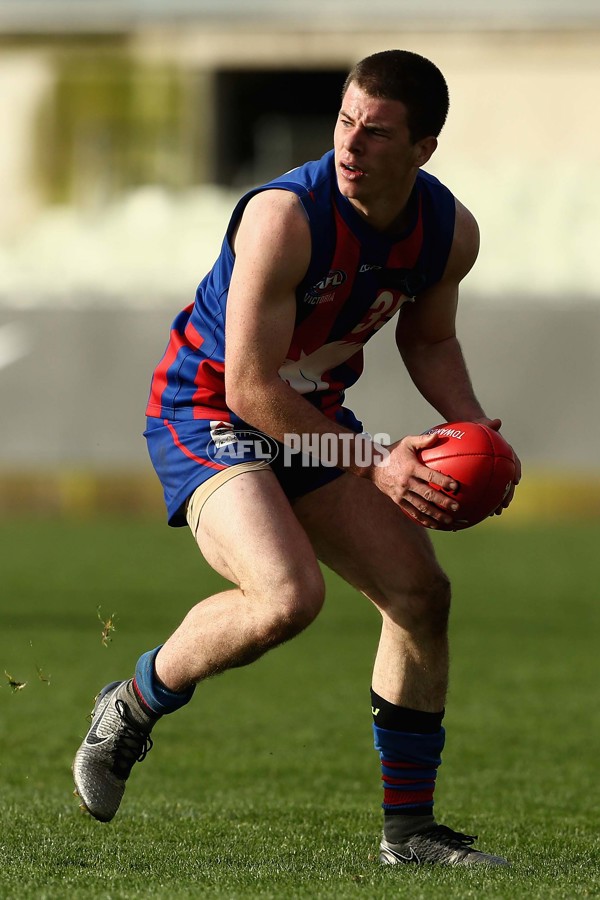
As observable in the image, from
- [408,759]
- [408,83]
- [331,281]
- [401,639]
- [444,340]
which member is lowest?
[408,759]

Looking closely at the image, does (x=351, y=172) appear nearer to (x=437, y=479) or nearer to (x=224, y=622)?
(x=437, y=479)

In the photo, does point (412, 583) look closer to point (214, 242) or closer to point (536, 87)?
point (214, 242)

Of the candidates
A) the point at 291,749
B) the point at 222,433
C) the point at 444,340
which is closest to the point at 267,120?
the point at 291,749

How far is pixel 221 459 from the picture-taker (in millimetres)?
3953

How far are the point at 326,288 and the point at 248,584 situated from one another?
0.76 metres

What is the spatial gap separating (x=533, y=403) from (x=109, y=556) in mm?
4617

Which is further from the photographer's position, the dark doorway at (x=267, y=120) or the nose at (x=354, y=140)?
the dark doorway at (x=267, y=120)

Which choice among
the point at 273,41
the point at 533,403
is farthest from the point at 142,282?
the point at 533,403

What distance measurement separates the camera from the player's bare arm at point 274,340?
A: 3656 millimetres

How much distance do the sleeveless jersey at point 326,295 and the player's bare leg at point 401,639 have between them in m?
0.30

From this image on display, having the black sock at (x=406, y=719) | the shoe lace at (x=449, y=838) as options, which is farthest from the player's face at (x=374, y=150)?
the shoe lace at (x=449, y=838)

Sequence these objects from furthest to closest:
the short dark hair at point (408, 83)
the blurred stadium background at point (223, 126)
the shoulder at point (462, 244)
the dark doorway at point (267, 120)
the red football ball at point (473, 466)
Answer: the dark doorway at point (267, 120) → the blurred stadium background at point (223, 126) → the shoulder at point (462, 244) → the red football ball at point (473, 466) → the short dark hair at point (408, 83)

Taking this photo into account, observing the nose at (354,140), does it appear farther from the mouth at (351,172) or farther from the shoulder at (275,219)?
the shoulder at (275,219)

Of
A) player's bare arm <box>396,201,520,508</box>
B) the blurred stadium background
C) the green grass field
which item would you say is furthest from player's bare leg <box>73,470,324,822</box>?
the blurred stadium background
